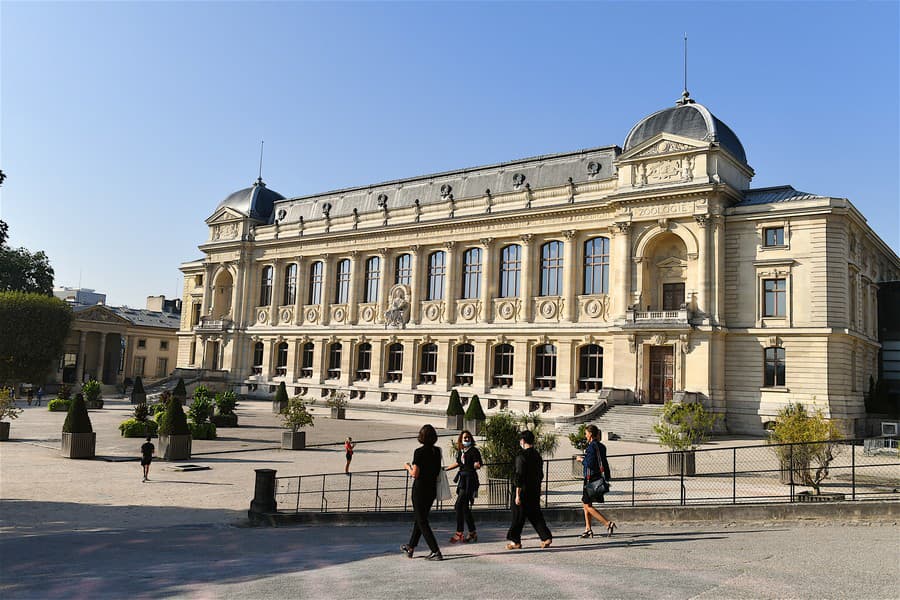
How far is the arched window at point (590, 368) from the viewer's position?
4533cm

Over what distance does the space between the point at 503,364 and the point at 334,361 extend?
17837 mm

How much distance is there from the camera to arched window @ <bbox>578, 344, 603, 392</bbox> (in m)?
45.3

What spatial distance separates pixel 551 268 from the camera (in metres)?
48.5

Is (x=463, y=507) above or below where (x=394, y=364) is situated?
below

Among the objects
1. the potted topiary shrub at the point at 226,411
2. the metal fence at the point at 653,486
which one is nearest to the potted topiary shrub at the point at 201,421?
the potted topiary shrub at the point at 226,411

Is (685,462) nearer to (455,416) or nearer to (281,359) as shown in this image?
(455,416)

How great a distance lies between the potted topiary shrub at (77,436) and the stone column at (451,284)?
98.6 feet

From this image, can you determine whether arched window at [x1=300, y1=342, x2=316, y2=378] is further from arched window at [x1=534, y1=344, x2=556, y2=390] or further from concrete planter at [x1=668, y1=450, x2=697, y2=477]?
concrete planter at [x1=668, y1=450, x2=697, y2=477]

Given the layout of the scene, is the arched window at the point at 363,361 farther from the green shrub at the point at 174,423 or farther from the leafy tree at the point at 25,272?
the leafy tree at the point at 25,272

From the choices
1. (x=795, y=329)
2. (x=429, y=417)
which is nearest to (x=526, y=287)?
(x=429, y=417)

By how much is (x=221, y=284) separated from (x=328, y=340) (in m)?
16.9

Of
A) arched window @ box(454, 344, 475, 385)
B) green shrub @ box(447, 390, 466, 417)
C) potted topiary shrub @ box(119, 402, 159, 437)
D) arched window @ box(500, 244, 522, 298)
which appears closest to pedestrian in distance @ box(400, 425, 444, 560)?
potted topiary shrub @ box(119, 402, 159, 437)

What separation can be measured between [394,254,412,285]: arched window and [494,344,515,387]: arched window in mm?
10337

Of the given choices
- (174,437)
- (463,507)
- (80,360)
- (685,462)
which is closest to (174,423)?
(174,437)
